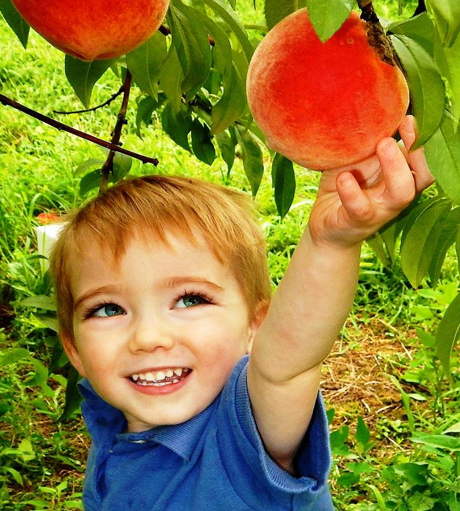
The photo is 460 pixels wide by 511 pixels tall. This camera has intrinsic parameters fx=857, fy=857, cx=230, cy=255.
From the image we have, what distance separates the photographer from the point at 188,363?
128 cm

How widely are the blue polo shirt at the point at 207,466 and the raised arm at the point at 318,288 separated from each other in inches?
1.1

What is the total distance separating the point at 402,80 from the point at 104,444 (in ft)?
3.14

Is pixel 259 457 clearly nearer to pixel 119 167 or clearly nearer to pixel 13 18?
pixel 13 18

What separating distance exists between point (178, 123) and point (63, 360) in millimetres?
537

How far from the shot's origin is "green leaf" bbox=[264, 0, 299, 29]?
77cm

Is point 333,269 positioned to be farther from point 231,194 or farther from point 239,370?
point 231,194

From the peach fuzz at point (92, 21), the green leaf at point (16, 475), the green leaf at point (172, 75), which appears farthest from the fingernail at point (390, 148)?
the green leaf at point (16, 475)

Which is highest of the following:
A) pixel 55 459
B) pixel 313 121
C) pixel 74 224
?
pixel 313 121

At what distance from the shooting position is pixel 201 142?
1805mm

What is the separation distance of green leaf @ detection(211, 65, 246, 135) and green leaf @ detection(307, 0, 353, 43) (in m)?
0.61

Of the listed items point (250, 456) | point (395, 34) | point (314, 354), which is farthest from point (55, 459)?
point (395, 34)

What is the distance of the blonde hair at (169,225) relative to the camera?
137 centimetres

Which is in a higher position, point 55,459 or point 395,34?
point 395,34

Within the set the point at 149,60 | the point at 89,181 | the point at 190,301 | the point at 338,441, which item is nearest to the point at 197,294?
the point at 190,301
